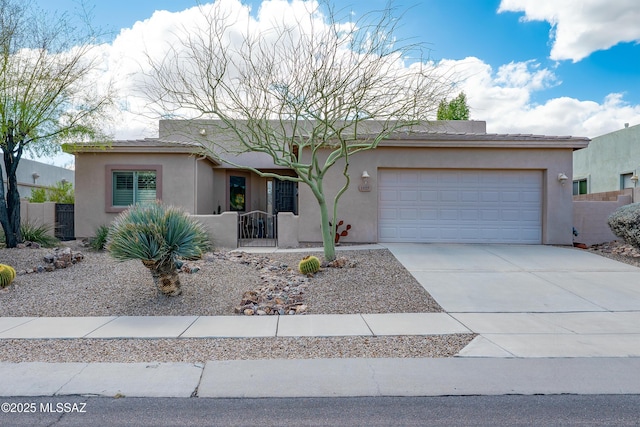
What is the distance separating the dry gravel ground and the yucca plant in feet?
1.86

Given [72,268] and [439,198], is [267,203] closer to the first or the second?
[439,198]

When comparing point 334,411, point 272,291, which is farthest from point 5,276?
point 334,411

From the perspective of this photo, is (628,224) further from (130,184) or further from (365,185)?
(130,184)

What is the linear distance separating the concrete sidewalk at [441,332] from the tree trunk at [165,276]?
1.00 m

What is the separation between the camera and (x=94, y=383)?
4.19 metres

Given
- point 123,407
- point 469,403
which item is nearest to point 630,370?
point 469,403

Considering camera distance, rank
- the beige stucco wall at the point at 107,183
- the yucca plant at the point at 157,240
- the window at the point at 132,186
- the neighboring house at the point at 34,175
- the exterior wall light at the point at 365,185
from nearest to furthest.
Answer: the yucca plant at the point at 157,240 < the exterior wall light at the point at 365,185 < the beige stucco wall at the point at 107,183 < the window at the point at 132,186 < the neighboring house at the point at 34,175

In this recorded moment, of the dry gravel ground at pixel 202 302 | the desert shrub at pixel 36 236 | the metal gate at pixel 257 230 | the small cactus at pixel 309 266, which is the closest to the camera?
the dry gravel ground at pixel 202 302

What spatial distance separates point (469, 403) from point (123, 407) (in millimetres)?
3257

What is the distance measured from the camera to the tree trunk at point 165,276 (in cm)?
729

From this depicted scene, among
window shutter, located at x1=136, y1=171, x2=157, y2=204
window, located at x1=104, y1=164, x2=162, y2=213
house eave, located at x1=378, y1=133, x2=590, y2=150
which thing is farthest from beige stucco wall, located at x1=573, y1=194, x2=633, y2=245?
window shutter, located at x1=136, y1=171, x2=157, y2=204

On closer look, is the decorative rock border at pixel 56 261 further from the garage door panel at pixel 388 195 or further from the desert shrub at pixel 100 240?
the garage door panel at pixel 388 195

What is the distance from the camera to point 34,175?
23922 mm

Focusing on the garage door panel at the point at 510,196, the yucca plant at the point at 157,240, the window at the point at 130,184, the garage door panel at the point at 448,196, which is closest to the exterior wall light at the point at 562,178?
the garage door panel at the point at 510,196
